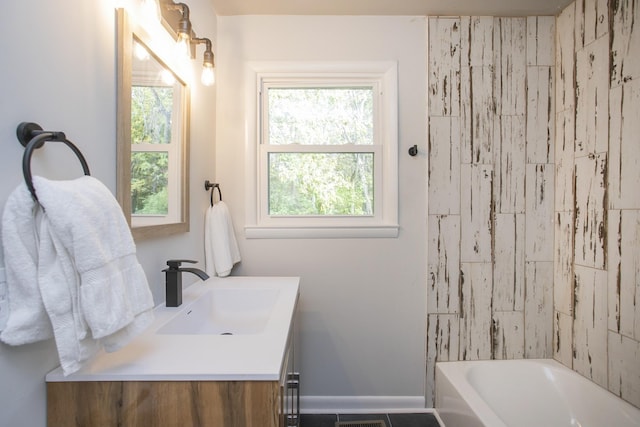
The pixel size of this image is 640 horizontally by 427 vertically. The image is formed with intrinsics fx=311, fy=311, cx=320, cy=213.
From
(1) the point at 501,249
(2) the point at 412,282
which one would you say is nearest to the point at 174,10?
(2) the point at 412,282

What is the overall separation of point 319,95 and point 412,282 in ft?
4.15

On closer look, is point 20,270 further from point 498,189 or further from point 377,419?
point 498,189

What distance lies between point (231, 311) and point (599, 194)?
1.87 m

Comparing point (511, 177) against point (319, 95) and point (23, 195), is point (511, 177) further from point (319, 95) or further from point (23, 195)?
point (23, 195)

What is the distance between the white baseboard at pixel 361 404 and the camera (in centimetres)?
184

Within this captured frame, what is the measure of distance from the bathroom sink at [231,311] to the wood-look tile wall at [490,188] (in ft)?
3.37

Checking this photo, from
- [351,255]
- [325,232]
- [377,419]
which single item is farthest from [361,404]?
[325,232]

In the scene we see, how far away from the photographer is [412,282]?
6.10 ft

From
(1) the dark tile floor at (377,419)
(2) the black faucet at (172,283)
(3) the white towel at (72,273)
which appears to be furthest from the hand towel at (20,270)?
(1) the dark tile floor at (377,419)

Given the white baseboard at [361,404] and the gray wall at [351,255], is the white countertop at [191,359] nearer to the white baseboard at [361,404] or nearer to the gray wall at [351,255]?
the gray wall at [351,255]

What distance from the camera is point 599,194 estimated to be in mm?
1549

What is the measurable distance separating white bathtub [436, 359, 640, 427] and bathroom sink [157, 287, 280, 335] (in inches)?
41.4

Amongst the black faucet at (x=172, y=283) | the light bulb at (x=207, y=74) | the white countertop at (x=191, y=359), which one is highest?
the light bulb at (x=207, y=74)

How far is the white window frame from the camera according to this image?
1830 mm
